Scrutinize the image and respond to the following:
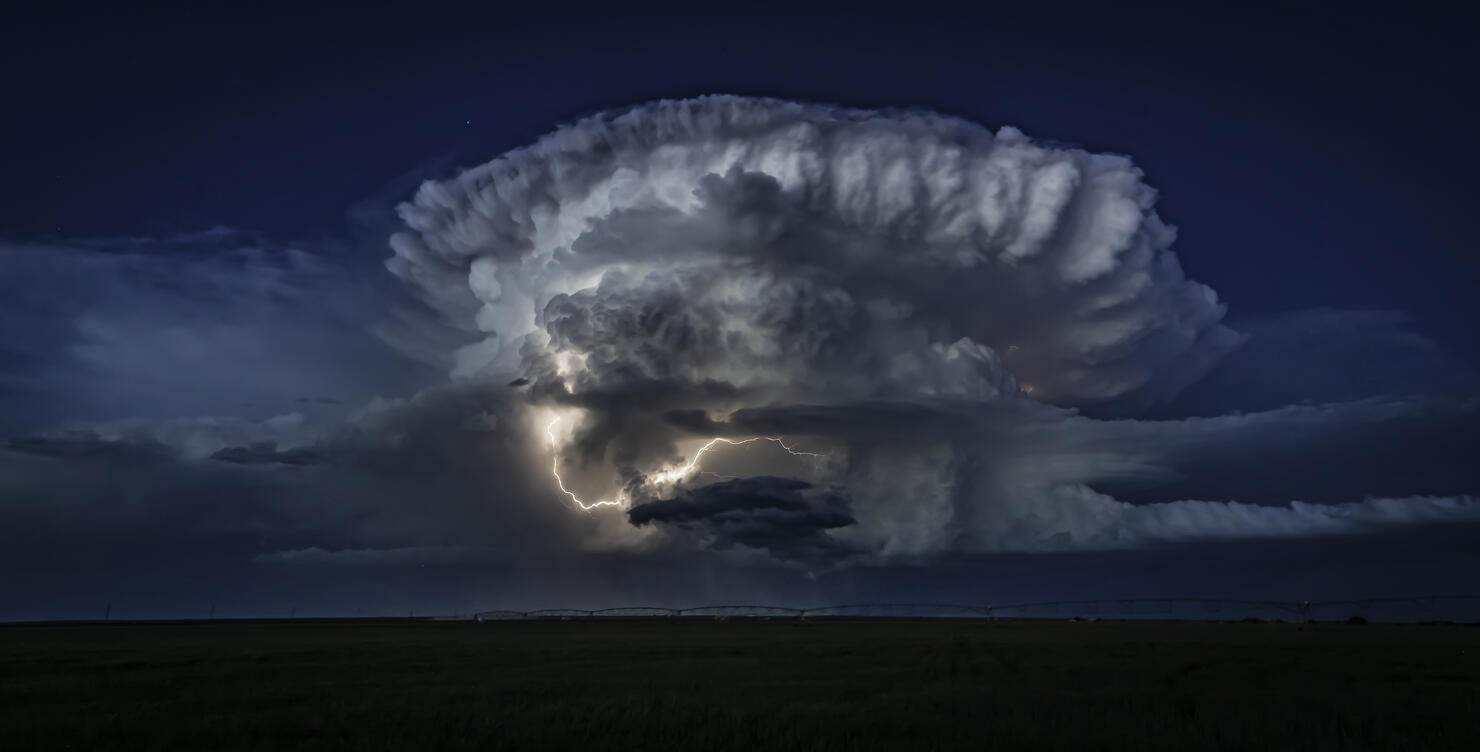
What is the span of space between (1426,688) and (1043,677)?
15.2 meters

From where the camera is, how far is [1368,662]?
2223 inches

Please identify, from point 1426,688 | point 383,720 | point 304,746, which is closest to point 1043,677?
point 1426,688

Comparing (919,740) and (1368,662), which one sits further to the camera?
(1368,662)

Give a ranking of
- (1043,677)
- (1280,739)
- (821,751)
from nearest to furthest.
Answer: (821,751), (1280,739), (1043,677)

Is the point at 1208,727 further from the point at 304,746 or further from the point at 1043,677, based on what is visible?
the point at 304,746

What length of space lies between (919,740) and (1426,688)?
1161 inches

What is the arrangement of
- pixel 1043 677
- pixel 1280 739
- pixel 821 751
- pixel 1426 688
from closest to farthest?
pixel 821 751, pixel 1280 739, pixel 1426 688, pixel 1043 677

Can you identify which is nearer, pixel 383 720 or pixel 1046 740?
pixel 1046 740

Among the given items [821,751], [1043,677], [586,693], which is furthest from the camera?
[1043,677]

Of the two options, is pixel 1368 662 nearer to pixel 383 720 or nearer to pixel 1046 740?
pixel 1046 740

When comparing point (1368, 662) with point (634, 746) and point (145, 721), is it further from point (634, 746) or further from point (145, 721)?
point (145, 721)

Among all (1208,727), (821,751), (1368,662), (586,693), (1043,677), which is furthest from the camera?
(1368,662)

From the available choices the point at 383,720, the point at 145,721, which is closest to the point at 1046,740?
the point at 383,720

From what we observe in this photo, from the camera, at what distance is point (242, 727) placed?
2561 cm
